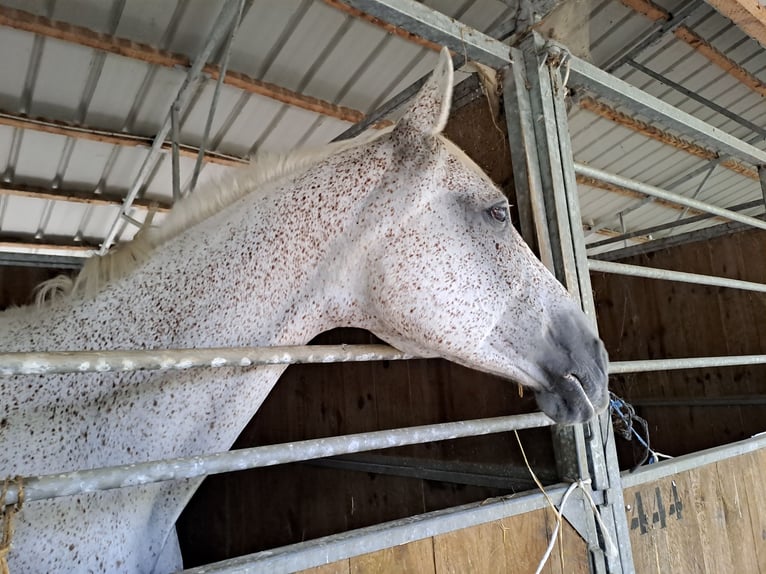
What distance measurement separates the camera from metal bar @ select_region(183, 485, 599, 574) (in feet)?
2.99

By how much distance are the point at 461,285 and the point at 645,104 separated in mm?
1232

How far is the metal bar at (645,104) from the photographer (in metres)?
1.84

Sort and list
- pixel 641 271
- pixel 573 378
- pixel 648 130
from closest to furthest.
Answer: pixel 573 378, pixel 641 271, pixel 648 130

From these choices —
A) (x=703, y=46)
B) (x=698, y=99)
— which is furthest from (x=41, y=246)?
(x=698, y=99)

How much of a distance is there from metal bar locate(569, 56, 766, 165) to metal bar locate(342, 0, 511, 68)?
1.01ft

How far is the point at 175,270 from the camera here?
54.6 inches

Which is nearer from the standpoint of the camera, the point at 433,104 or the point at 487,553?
the point at 487,553

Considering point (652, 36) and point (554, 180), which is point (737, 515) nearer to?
point (554, 180)

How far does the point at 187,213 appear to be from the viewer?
1531mm

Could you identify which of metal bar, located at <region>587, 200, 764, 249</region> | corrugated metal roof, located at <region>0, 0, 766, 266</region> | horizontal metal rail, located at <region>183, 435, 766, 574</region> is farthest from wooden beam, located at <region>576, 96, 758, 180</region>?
horizontal metal rail, located at <region>183, 435, 766, 574</region>

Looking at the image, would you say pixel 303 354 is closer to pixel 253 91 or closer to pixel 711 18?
pixel 253 91

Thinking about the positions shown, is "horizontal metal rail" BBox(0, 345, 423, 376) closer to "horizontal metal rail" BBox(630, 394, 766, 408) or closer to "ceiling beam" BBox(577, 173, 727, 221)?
"horizontal metal rail" BBox(630, 394, 766, 408)

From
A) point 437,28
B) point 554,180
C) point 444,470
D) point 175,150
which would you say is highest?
point 175,150

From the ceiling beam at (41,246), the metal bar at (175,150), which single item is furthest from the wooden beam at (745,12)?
the ceiling beam at (41,246)
